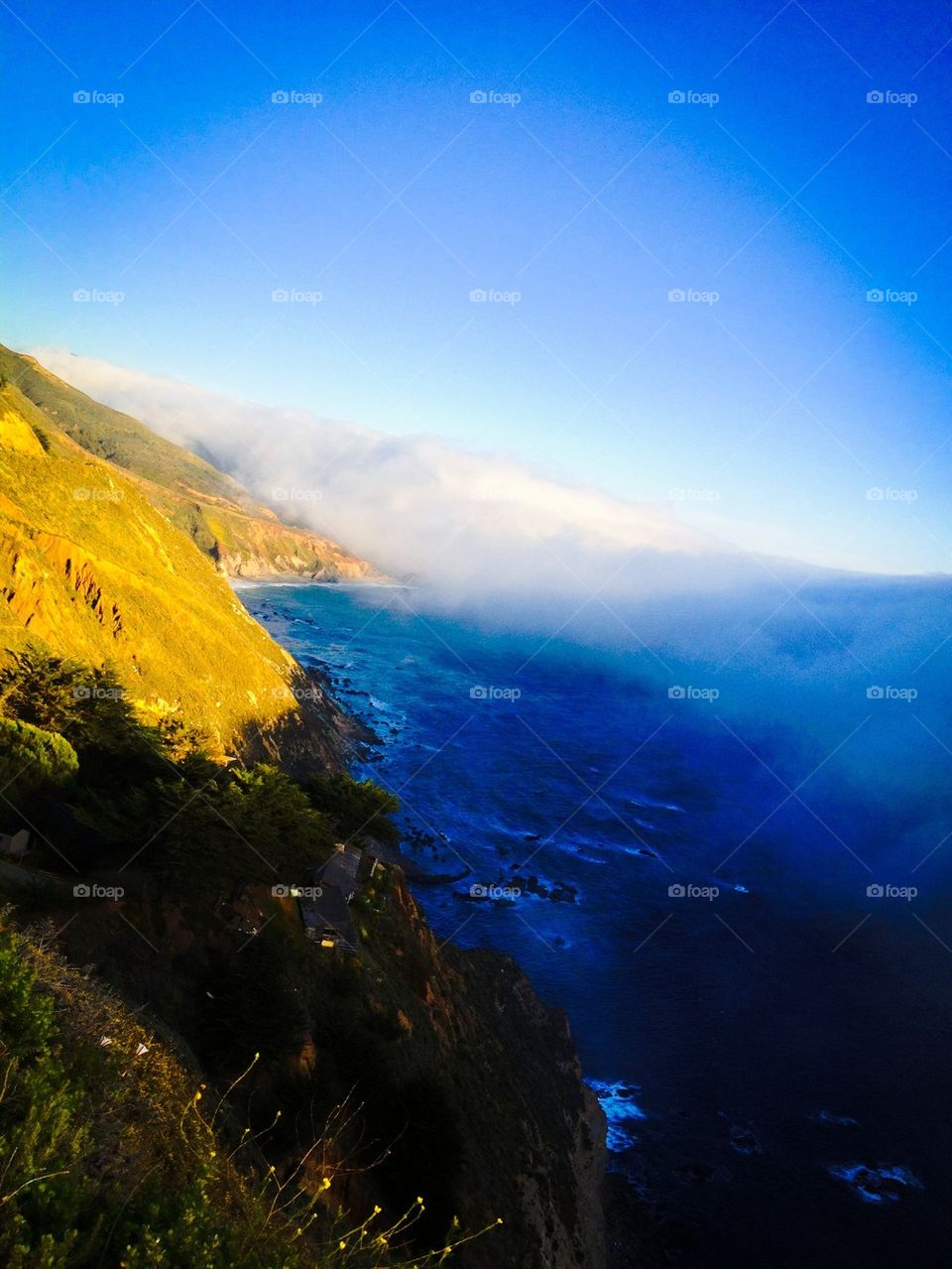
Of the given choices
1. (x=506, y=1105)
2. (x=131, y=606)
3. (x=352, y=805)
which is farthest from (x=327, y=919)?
(x=131, y=606)

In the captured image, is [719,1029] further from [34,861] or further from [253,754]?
[34,861]

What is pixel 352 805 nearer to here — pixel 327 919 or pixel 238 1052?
pixel 327 919

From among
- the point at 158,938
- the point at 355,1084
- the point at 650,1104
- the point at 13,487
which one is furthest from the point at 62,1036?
the point at 13,487

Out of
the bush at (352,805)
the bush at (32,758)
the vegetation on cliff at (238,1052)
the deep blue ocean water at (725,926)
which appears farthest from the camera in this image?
the deep blue ocean water at (725,926)

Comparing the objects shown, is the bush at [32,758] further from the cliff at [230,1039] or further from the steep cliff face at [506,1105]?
the steep cliff face at [506,1105]

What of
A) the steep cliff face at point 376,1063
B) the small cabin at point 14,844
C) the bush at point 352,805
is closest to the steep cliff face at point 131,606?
the bush at point 352,805
